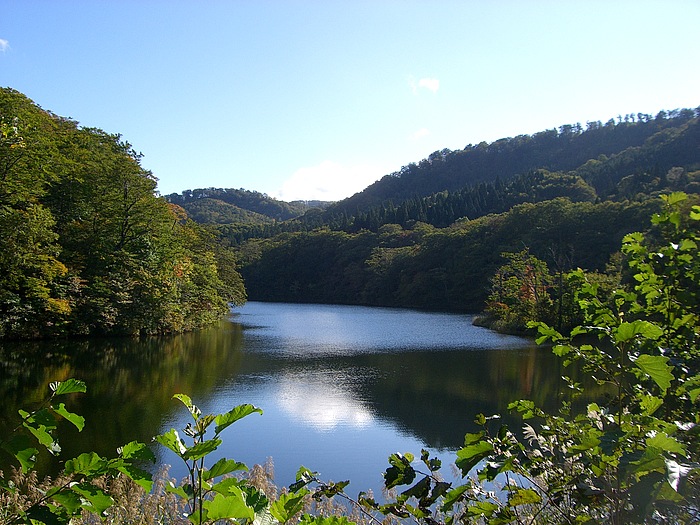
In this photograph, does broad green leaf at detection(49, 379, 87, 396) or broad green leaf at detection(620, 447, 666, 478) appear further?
broad green leaf at detection(49, 379, 87, 396)

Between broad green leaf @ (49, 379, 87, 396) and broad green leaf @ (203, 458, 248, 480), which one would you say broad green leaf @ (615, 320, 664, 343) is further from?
broad green leaf @ (49, 379, 87, 396)

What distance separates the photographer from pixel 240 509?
1033 millimetres

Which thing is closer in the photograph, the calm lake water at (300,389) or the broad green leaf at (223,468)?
the broad green leaf at (223,468)

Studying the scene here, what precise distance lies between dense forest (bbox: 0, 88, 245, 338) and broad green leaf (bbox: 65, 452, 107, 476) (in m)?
19.0

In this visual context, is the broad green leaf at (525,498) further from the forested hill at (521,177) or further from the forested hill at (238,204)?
the forested hill at (238,204)

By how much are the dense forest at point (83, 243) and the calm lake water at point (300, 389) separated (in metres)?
1.47

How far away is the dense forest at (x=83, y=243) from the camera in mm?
19234

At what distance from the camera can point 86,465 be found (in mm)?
1263

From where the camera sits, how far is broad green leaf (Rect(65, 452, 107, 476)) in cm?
124

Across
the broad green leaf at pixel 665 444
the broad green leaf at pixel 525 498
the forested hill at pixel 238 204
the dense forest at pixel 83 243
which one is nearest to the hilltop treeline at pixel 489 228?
the dense forest at pixel 83 243

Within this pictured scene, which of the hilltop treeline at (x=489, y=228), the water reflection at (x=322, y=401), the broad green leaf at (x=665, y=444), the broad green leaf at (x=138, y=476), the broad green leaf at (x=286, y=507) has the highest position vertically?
the hilltop treeline at (x=489, y=228)

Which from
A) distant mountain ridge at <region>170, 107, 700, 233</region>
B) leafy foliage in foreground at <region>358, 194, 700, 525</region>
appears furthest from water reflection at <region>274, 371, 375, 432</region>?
distant mountain ridge at <region>170, 107, 700, 233</region>

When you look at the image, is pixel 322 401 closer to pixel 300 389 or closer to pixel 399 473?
pixel 300 389

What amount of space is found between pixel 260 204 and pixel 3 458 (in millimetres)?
159527
